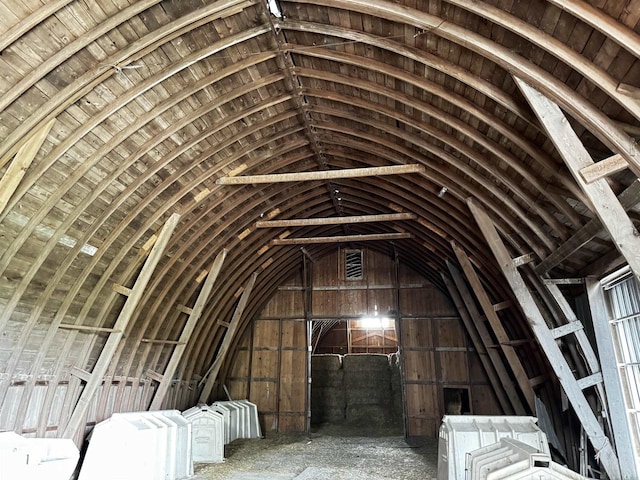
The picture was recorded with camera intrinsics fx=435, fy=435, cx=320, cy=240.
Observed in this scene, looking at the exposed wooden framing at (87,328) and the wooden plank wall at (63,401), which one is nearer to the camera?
the wooden plank wall at (63,401)

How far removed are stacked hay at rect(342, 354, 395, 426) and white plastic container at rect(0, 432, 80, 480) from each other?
1043cm

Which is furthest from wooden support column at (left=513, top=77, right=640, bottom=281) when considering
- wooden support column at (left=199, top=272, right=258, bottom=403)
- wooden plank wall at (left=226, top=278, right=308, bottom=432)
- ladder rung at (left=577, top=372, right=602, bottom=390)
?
wooden plank wall at (left=226, top=278, right=308, bottom=432)

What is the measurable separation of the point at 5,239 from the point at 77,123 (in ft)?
5.76

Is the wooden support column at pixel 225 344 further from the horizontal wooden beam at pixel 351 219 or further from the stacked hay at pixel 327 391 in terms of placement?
the stacked hay at pixel 327 391

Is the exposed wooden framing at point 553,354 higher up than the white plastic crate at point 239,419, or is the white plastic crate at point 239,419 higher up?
the exposed wooden framing at point 553,354

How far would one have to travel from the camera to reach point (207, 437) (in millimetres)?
9562

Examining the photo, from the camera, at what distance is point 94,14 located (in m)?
4.54

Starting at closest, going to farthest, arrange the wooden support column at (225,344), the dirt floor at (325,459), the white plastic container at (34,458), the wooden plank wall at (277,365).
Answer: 1. the white plastic container at (34,458)
2. the dirt floor at (325,459)
3. the wooden support column at (225,344)
4. the wooden plank wall at (277,365)

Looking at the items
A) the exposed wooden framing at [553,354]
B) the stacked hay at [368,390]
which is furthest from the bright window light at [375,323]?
the exposed wooden framing at [553,354]

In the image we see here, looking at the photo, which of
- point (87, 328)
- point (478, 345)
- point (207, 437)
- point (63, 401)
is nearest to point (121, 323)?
point (87, 328)

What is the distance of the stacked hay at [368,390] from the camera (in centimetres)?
1470

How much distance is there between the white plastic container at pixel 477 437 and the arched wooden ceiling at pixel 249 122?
2504mm

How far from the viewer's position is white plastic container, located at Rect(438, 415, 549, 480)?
6.51m

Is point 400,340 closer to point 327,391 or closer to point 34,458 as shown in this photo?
point 327,391
